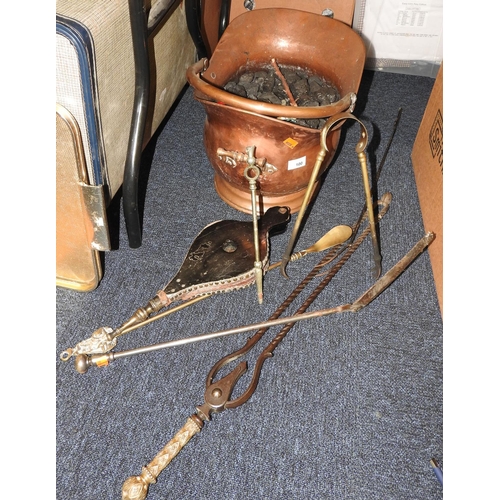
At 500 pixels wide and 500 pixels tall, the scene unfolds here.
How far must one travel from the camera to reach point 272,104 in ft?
4.17

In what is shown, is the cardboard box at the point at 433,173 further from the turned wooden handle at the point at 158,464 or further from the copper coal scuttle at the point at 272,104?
the turned wooden handle at the point at 158,464

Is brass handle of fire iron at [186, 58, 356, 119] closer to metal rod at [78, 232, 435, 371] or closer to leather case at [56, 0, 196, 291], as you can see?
leather case at [56, 0, 196, 291]

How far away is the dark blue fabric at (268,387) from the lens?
1.10 m

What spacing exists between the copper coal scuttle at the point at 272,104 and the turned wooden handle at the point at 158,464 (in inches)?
25.4

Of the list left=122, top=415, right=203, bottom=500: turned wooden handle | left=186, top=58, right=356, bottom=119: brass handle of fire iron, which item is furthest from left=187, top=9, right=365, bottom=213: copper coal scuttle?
left=122, top=415, right=203, bottom=500: turned wooden handle

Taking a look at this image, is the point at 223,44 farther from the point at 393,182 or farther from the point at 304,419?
the point at 304,419

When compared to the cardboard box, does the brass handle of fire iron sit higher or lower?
higher

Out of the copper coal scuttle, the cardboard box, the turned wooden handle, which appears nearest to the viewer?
the turned wooden handle

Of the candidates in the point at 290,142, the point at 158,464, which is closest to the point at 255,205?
the point at 290,142

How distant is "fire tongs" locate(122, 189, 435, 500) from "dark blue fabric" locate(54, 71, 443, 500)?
4 cm

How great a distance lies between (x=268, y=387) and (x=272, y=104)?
68 cm

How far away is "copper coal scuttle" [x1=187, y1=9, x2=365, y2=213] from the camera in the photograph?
1305 millimetres

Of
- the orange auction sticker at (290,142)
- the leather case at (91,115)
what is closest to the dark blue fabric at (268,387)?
the leather case at (91,115)

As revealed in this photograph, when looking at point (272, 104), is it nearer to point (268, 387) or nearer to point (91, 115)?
point (91, 115)
